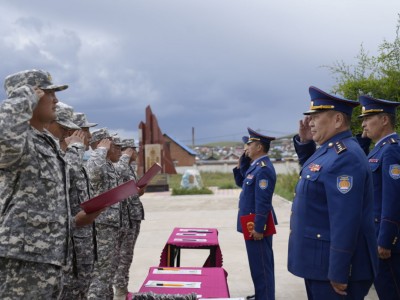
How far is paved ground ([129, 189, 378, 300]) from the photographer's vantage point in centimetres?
589

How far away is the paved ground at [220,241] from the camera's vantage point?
5.89m

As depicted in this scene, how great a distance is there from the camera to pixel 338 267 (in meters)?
2.61

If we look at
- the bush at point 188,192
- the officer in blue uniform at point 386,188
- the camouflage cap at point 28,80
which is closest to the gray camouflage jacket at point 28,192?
the camouflage cap at point 28,80

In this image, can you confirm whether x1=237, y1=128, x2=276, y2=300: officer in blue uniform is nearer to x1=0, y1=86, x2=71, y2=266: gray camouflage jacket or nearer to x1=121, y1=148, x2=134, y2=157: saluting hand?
x1=121, y1=148, x2=134, y2=157: saluting hand

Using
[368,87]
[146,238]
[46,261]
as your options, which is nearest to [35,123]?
[46,261]

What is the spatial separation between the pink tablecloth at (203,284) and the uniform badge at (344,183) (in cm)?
99

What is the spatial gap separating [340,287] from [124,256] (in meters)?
3.58

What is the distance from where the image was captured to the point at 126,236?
227 inches

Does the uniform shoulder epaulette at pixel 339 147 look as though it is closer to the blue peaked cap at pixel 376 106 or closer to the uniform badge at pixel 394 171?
the uniform badge at pixel 394 171

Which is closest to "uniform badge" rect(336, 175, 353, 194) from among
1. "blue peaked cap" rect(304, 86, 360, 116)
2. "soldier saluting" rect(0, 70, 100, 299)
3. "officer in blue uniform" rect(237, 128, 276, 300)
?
"blue peaked cap" rect(304, 86, 360, 116)

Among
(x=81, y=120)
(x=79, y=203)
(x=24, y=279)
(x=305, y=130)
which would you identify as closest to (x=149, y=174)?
(x=81, y=120)

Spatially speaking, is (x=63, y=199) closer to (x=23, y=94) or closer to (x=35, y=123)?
(x=35, y=123)

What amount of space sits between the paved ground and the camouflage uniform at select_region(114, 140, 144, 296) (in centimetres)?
25

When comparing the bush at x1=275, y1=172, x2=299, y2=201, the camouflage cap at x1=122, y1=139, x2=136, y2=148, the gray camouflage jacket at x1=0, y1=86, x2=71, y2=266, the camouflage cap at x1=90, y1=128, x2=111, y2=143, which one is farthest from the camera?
the bush at x1=275, y1=172, x2=299, y2=201
